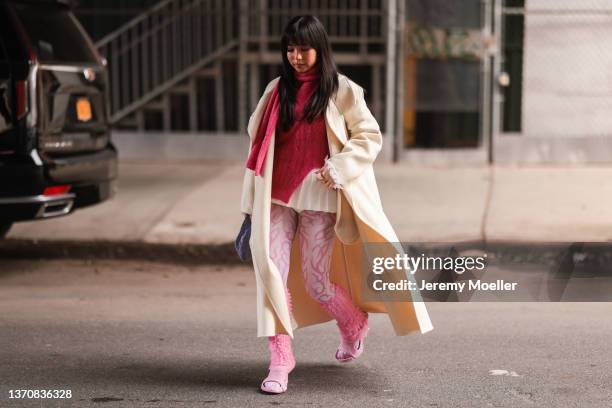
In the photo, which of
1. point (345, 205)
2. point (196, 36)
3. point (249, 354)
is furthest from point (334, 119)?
point (196, 36)

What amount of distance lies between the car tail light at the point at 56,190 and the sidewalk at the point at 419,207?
1349 millimetres

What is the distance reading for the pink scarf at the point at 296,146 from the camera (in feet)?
16.5

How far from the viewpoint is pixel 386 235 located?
16.6 ft

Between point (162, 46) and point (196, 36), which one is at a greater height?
point (196, 36)

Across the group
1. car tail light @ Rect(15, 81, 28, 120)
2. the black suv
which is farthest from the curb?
car tail light @ Rect(15, 81, 28, 120)

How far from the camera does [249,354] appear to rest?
573cm

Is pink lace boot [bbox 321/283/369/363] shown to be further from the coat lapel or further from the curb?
the curb

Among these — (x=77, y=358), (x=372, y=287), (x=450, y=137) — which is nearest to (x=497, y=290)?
(x=372, y=287)

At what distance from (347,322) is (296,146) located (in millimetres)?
894

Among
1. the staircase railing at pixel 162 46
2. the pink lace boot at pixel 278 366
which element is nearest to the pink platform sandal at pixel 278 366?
the pink lace boot at pixel 278 366

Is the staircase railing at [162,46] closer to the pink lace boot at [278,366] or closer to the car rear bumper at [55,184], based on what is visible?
the car rear bumper at [55,184]

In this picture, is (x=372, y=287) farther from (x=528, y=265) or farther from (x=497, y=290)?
(x=528, y=265)

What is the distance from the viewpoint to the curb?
8555 millimetres

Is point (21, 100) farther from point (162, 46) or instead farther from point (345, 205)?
point (162, 46)
